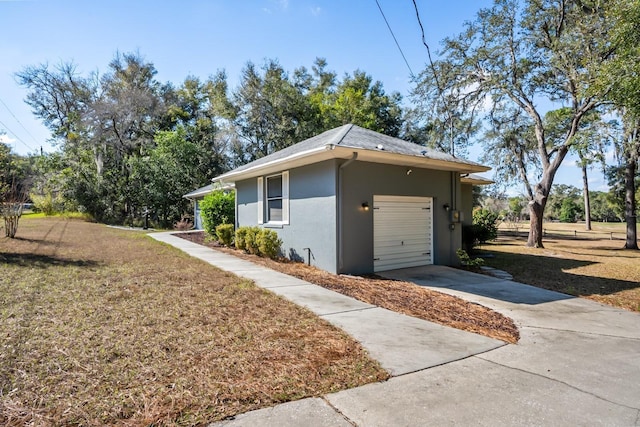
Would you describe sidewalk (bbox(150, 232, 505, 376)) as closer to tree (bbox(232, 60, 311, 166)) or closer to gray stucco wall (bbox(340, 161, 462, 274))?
gray stucco wall (bbox(340, 161, 462, 274))

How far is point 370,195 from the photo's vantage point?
8.13 m

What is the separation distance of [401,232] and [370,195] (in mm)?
1520

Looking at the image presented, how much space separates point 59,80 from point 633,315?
3969 centimetres

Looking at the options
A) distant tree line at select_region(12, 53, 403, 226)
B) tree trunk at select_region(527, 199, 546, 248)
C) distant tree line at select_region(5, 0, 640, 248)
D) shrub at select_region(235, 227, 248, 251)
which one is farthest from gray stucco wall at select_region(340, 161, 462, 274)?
distant tree line at select_region(12, 53, 403, 226)

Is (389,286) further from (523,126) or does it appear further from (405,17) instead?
(523,126)

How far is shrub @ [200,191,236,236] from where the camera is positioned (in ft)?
45.6

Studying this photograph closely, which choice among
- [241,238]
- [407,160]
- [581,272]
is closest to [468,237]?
[581,272]

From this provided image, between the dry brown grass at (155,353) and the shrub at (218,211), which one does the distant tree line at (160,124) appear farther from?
the dry brown grass at (155,353)

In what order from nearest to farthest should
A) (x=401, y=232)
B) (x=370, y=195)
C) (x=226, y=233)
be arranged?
(x=370, y=195), (x=401, y=232), (x=226, y=233)

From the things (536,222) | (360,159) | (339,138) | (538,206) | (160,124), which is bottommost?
(536,222)

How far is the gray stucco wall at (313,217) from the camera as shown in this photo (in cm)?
789

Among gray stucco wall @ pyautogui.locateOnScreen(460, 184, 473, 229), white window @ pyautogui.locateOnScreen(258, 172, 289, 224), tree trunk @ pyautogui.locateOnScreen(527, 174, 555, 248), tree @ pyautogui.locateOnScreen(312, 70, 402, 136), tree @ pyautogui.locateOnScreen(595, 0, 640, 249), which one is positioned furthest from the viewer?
tree @ pyautogui.locateOnScreen(312, 70, 402, 136)

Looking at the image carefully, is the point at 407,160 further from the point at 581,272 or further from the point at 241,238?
the point at 581,272

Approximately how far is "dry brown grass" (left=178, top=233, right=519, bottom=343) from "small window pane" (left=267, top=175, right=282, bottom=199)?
2670 mm
